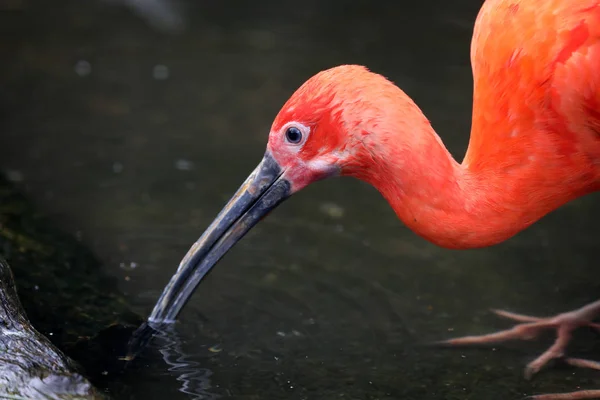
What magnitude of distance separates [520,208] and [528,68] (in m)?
0.68

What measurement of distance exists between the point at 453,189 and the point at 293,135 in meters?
0.79

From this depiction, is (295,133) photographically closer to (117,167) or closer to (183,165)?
(183,165)

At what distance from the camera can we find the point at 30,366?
3.93 m

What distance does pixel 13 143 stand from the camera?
6820 millimetres

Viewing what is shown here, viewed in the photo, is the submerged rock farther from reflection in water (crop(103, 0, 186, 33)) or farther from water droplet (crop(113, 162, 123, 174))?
reflection in water (crop(103, 0, 186, 33))

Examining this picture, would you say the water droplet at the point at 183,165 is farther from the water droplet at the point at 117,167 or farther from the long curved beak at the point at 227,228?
the long curved beak at the point at 227,228

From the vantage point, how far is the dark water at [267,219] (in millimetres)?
4652

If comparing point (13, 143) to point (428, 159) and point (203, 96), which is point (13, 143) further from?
point (428, 159)

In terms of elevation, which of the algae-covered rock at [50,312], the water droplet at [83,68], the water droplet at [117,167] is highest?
the water droplet at [83,68]

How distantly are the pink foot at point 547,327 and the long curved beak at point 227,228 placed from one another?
52.8 inches

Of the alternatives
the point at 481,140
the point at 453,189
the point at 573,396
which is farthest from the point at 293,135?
the point at 573,396

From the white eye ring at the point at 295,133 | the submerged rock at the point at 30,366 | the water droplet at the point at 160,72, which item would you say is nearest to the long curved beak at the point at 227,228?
the white eye ring at the point at 295,133

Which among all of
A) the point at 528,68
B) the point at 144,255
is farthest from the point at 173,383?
the point at 528,68

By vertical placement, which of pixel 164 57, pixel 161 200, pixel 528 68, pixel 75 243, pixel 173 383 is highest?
pixel 164 57
